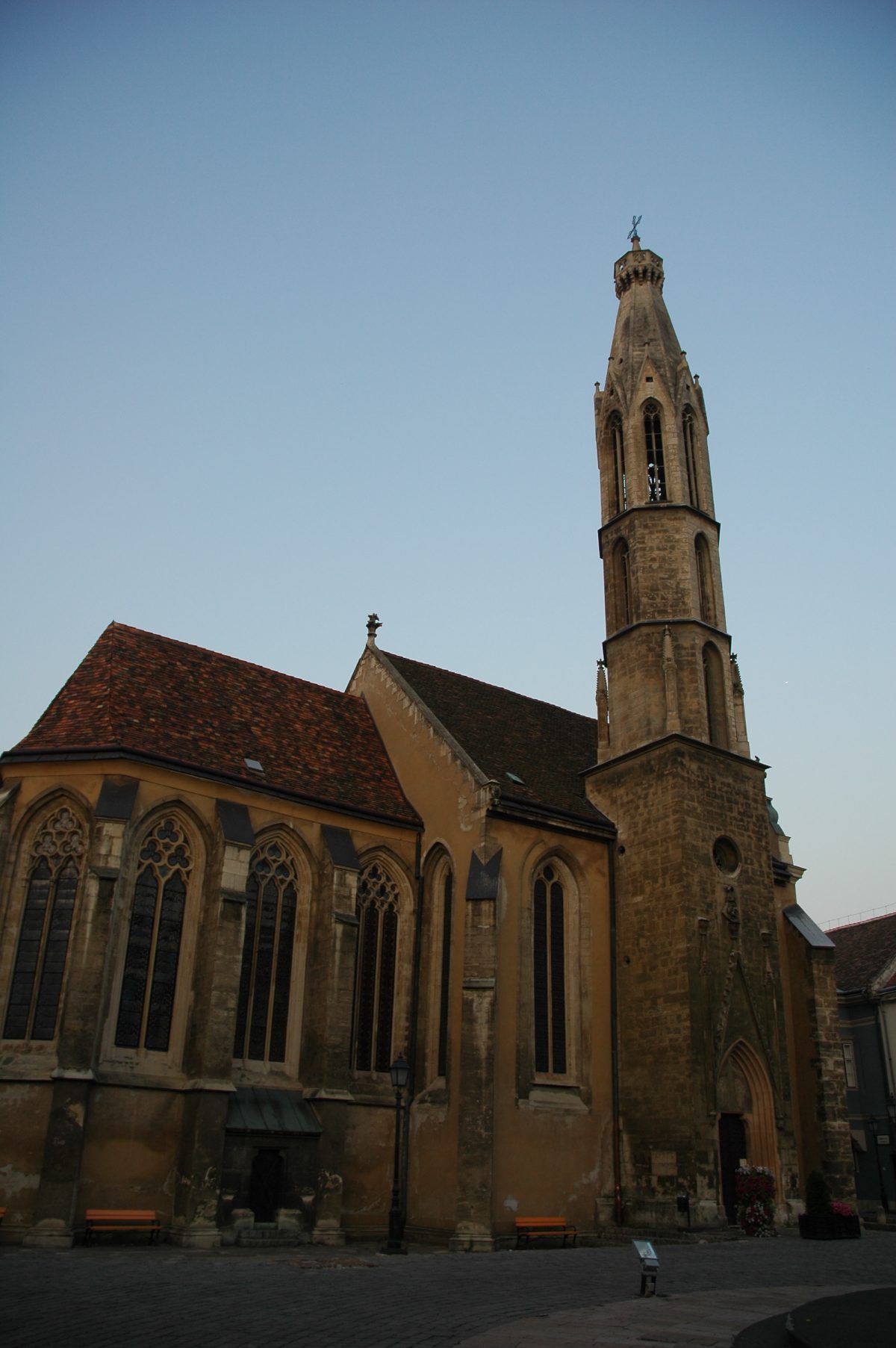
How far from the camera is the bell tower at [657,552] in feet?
89.4

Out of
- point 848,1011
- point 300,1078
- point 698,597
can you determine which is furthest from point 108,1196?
point 848,1011

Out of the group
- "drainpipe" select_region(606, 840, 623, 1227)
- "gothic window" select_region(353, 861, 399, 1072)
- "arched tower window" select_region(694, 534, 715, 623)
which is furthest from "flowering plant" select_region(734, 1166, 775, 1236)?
"arched tower window" select_region(694, 534, 715, 623)

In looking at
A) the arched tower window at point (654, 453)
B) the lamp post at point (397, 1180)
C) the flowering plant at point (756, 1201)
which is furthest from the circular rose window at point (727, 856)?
the arched tower window at point (654, 453)

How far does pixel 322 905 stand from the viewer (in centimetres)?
2341

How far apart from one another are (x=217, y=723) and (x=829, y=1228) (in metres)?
A: 16.9

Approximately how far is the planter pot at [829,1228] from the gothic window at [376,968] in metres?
9.31

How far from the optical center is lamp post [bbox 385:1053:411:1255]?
741 inches

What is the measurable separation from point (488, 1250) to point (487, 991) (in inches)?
187

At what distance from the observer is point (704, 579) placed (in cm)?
2920

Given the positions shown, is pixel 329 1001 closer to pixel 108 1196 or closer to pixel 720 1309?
pixel 108 1196

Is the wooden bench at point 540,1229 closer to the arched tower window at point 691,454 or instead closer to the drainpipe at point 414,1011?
the drainpipe at point 414,1011

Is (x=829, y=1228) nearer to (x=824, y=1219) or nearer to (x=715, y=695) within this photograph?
(x=824, y=1219)

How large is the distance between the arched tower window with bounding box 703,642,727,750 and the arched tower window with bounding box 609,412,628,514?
5132 millimetres

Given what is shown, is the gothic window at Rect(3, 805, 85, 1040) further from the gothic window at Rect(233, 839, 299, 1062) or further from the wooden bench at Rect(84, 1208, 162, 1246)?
the gothic window at Rect(233, 839, 299, 1062)
